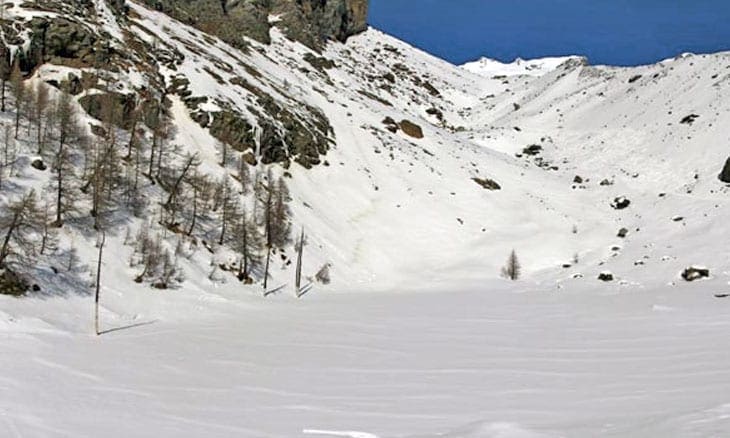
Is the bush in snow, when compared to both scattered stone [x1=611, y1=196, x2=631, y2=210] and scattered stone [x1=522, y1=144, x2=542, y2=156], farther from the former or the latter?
scattered stone [x1=522, y1=144, x2=542, y2=156]

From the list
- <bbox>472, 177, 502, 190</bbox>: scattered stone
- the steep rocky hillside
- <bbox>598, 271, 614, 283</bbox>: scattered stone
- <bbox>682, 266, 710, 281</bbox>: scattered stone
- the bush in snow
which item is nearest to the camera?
<bbox>682, 266, 710, 281</bbox>: scattered stone

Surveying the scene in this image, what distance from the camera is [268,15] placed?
101125mm

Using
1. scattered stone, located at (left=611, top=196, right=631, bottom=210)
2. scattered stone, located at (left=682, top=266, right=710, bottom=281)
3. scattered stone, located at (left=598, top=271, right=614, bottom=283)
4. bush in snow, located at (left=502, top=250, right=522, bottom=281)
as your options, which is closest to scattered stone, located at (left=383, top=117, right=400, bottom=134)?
scattered stone, located at (left=611, top=196, right=631, bottom=210)

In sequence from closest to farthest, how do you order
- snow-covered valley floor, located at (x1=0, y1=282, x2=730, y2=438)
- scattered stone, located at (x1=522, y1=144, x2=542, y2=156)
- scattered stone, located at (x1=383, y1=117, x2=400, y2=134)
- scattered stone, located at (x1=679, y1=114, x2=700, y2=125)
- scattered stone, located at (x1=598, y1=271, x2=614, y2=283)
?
snow-covered valley floor, located at (x1=0, y1=282, x2=730, y2=438) < scattered stone, located at (x1=598, y1=271, x2=614, y2=283) < scattered stone, located at (x1=679, y1=114, x2=700, y2=125) < scattered stone, located at (x1=383, y1=117, x2=400, y2=134) < scattered stone, located at (x1=522, y1=144, x2=542, y2=156)

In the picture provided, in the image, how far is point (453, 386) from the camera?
14.3 metres

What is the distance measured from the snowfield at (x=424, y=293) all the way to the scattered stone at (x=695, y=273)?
755 millimetres

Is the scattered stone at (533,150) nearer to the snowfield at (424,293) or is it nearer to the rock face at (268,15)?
the snowfield at (424,293)

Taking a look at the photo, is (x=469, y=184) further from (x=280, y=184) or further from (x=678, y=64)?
(x=678, y=64)

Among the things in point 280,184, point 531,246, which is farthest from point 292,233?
point 531,246

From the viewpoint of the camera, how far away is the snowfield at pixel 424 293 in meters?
12.6

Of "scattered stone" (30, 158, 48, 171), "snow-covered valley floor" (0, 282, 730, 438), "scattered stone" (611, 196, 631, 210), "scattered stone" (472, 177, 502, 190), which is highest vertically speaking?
"scattered stone" (472, 177, 502, 190)

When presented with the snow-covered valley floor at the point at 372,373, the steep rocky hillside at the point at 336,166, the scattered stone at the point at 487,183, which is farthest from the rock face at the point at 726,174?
the snow-covered valley floor at the point at 372,373

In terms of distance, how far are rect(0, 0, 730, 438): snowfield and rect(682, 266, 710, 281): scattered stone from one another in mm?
755

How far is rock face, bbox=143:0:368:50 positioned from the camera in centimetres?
7950
